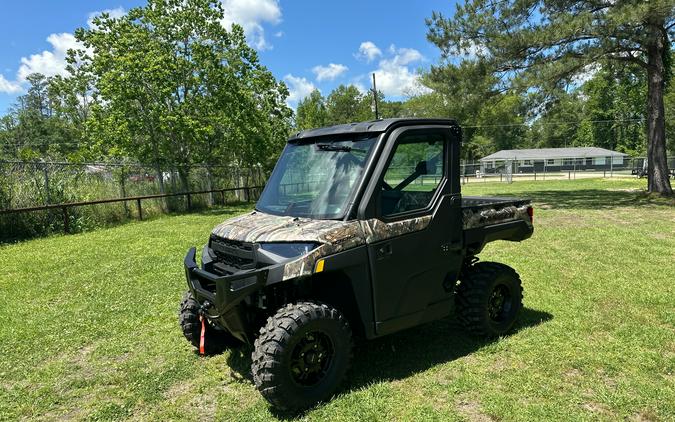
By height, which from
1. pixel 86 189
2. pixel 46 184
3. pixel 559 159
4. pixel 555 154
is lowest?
pixel 86 189

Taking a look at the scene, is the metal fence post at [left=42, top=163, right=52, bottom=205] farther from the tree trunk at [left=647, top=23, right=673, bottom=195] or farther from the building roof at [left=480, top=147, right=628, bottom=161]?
the building roof at [left=480, top=147, right=628, bottom=161]

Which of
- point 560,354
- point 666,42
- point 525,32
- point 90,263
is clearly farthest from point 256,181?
point 560,354

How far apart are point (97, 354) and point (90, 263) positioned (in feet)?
16.5

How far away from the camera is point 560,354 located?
4109 mm

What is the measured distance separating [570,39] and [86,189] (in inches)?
705

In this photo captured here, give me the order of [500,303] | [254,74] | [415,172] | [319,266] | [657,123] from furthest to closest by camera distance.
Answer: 1. [254,74]
2. [657,123]
3. [500,303]
4. [415,172]
5. [319,266]

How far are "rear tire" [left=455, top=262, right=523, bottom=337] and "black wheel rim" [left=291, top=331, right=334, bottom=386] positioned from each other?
159cm

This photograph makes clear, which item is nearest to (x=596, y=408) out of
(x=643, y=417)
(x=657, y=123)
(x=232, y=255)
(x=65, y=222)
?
(x=643, y=417)

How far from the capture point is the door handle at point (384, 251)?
3512 millimetres

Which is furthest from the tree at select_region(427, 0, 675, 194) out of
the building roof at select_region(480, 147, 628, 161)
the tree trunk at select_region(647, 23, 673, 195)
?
the building roof at select_region(480, 147, 628, 161)

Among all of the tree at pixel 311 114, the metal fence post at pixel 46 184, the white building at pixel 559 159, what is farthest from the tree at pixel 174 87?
the white building at pixel 559 159

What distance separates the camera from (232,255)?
3.64 m

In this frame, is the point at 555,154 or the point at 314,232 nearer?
the point at 314,232

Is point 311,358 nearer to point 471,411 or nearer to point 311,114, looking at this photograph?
point 471,411
